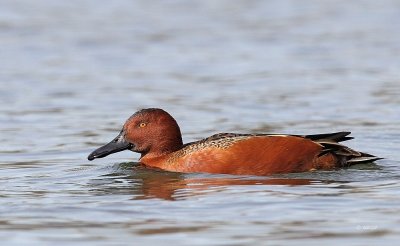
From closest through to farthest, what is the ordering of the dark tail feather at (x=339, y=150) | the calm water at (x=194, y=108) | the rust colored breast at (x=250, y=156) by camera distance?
the calm water at (x=194, y=108), the rust colored breast at (x=250, y=156), the dark tail feather at (x=339, y=150)

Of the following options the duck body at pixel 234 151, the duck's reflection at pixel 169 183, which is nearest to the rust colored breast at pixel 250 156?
the duck body at pixel 234 151

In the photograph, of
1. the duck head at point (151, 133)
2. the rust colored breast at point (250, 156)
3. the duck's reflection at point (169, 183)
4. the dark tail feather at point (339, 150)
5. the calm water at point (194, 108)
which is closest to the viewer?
the calm water at point (194, 108)

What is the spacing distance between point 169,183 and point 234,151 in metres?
0.72

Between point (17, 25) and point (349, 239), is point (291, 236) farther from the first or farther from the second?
point (17, 25)

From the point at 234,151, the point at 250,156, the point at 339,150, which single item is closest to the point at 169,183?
the point at 234,151

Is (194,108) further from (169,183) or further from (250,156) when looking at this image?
(169,183)

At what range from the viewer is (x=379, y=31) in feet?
76.8

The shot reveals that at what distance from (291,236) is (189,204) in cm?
159

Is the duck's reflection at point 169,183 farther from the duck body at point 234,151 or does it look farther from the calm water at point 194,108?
the duck body at point 234,151

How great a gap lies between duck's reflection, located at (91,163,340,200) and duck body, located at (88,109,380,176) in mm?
134

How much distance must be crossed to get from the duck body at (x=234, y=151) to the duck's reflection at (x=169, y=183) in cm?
13

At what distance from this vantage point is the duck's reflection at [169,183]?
429 inches

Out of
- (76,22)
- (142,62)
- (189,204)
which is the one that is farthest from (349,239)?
(76,22)

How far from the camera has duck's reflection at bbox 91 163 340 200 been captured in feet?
35.7
